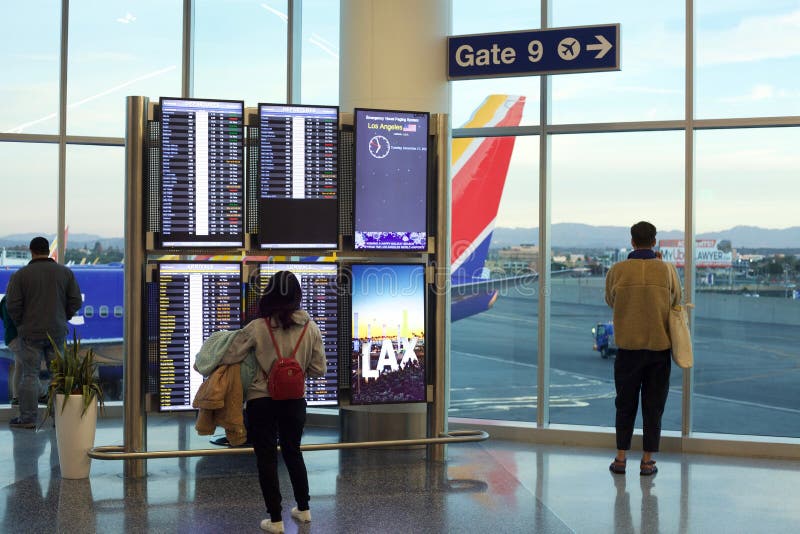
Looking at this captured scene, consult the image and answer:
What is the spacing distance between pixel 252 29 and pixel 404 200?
2.87 meters

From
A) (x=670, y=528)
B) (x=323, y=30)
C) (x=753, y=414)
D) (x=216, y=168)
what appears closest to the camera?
(x=670, y=528)

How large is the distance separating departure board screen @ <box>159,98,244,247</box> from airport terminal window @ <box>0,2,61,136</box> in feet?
9.22

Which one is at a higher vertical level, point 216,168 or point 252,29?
point 252,29

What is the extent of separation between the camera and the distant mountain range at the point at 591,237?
A: 7.24 meters

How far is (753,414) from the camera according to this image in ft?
29.3

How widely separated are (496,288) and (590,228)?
95cm

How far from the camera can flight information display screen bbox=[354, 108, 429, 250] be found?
20.6 ft

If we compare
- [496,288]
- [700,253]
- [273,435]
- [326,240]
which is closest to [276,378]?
[273,435]

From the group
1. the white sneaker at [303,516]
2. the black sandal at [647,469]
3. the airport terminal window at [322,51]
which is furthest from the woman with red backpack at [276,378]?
the airport terminal window at [322,51]

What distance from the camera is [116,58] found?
26.9ft

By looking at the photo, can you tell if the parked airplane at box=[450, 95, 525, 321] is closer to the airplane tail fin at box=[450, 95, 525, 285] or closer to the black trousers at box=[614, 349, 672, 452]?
the airplane tail fin at box=[450, 95, 525, 285]

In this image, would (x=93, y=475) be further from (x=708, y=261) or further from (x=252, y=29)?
(x=708, y=261)

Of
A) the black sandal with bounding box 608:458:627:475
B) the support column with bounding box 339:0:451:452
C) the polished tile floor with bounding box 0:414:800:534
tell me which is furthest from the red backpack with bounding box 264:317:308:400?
the black sandal with bounding box 608:458:627:475

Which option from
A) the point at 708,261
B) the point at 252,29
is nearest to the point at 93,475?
the point at 252,29
